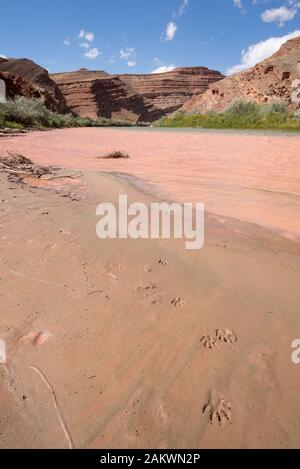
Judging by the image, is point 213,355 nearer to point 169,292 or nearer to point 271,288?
point 169,292

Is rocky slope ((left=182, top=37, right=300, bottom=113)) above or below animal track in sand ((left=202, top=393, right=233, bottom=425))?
above

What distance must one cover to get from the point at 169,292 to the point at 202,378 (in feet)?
2.33

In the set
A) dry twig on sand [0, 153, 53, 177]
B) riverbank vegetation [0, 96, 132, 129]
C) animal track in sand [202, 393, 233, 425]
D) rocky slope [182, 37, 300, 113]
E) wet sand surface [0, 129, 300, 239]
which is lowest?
animal track in sand [202, 393, 233, 425]

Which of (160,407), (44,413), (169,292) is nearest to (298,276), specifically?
(169,292)

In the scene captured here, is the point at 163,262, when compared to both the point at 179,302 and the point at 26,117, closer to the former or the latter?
the point at 179,302

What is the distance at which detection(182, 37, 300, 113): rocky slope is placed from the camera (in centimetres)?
3238

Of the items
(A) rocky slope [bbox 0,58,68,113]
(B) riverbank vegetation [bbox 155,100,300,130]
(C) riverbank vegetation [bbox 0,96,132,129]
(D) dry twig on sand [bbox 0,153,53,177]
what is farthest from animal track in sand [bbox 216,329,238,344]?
(A) rocky slope [bbox 0,58,68,113]

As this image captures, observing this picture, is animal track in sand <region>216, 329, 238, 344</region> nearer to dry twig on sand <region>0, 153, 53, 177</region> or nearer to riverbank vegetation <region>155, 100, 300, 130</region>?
dry twig on sand <region>0, 153, 53, 177</region>

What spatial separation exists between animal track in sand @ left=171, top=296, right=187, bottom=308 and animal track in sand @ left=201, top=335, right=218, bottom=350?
30cm

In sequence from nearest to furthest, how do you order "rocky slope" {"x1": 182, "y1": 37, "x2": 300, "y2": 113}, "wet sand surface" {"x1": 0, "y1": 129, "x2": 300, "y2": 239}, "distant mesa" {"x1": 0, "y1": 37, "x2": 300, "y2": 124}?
"wet sand surface" {"x1": 0, "y1": 129, "x2": 300, "y2": 239} → "rocky slope" {"x1": 182, "y1": 37, "x2": 300, "y2": 113} → "distant mesa" {"x1": 0, "y1": 37, "x2": 300, "y2": 124}

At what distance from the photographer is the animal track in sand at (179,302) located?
2.06 m

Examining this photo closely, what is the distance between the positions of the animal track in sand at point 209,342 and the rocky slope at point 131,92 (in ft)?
263

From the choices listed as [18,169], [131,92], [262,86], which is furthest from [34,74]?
[18,169]

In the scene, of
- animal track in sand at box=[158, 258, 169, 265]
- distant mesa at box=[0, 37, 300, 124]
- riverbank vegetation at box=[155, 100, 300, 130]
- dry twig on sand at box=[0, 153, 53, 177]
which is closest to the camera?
animal track in sand at box=[158, 258, 169, 265]
